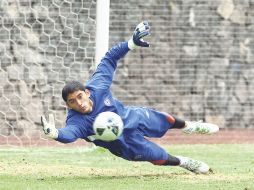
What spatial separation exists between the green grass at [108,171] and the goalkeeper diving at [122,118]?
0.63 feet

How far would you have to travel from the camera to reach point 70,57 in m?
13.0

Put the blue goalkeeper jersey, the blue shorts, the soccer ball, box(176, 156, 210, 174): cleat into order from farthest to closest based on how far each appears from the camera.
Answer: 1. box(176, 156, 210, 174): cleat
2. the blue shorts
3. the blue goalkeeper jersey
4. the soccer ball

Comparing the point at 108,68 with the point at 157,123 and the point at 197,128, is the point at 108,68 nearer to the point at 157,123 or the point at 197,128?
the point at 157,123

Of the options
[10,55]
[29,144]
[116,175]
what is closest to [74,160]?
[116,175]

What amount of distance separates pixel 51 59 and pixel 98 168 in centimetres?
483

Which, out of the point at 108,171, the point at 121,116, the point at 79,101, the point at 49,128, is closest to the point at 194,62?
the point at 108,171

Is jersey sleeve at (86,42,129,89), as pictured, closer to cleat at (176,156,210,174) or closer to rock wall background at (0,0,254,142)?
cleat at (176,156,210,174)

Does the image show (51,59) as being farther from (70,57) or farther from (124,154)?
(124,154)

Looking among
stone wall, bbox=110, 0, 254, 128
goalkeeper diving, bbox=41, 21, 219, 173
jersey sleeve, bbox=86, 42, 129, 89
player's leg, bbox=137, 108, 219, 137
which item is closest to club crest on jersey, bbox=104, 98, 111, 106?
goalkeeper diving, bbox=41, 21, 219, 173

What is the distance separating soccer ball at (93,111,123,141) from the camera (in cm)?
725

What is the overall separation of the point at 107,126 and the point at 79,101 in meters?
0.32

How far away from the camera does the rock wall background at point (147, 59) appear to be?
12758mm

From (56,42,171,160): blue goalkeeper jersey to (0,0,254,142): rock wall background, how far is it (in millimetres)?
4750

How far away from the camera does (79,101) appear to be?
24.0ft
